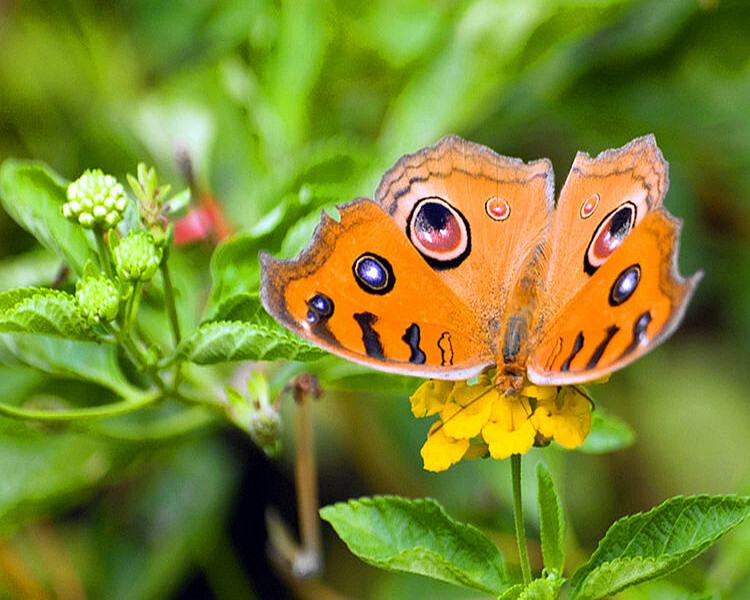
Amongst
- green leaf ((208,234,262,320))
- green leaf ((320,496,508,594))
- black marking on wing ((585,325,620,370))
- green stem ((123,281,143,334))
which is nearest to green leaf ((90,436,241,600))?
green leaf ((208,234,262,320))

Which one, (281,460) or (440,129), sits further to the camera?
(281,460)

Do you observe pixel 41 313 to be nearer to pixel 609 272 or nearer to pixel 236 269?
pixel 236 269

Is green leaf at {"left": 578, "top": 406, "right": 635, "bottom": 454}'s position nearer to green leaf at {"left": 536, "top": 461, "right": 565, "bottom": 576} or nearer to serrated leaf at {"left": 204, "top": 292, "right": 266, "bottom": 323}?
green leaf at {"left": 536, "top": 461, "right": 565, "bottom": 576}

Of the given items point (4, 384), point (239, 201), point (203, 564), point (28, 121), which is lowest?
point (203, 564)

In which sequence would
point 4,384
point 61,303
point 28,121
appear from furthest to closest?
1. point 28,121
2. point 4,384
3. point 61,303

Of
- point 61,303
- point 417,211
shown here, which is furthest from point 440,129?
point 61,303

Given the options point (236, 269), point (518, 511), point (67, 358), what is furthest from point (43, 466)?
point (518, 511)

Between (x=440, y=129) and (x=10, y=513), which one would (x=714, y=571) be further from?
(x=10, y=513)
